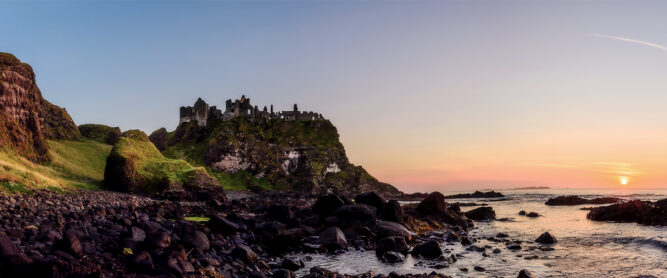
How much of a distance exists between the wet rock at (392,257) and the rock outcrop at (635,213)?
29796mm

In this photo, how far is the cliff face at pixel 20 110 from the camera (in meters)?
36.2

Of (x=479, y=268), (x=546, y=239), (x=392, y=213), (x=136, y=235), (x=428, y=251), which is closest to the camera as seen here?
(x=136, y=235)

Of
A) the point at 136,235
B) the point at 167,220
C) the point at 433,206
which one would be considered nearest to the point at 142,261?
the point at 136,235

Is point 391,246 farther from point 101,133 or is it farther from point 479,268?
point 101,133

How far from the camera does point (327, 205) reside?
3073 centimetres

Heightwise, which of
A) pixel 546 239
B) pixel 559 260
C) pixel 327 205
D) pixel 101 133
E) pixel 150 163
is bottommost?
pixel 559 260

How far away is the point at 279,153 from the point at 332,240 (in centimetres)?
8648

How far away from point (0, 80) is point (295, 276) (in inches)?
1588

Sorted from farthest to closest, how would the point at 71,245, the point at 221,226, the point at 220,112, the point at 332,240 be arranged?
the point at 220,112
the point at 221,226
the point at 332,240
the point at 71,245

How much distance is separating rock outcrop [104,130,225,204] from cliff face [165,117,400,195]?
140 feet

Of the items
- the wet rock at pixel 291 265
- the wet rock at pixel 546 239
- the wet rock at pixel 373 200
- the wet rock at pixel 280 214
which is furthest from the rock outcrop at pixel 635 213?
the wet rock at pixel 291 265

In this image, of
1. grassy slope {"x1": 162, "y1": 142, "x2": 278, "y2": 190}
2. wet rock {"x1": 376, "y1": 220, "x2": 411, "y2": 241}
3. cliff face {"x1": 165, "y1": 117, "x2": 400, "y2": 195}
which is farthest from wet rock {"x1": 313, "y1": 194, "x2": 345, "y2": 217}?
cliff face {"x1": 165, "y1": 117, "x2": 400, "y2": 195}

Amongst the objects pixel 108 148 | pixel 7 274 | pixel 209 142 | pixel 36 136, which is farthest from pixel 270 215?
pixel 209 142

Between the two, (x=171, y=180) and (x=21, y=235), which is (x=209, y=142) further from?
(x=21, y=235)
